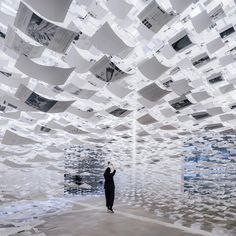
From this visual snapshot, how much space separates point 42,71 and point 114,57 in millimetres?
1038

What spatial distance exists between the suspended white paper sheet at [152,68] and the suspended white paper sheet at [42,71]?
942 millimetres

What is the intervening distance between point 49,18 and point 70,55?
1061mm

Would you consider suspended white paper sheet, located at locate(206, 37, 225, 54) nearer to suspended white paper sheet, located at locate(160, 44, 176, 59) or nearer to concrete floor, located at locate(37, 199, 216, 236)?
suspended white paper sheet, located at locate(160, 44, 176, 59)

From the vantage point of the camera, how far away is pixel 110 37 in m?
2.98

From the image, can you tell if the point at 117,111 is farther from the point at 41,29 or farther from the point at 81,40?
the point at 41,29

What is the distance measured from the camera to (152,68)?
3.85m

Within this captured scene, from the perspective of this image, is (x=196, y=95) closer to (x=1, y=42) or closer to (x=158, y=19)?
(x=158, y=19)

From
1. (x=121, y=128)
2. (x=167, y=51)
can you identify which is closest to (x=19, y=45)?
(x=167, y=51)

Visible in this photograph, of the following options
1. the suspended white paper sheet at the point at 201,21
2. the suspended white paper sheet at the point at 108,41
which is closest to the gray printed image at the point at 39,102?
the suspended white paper sheet at the point at 108,41

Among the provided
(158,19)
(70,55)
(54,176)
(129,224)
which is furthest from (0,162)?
(158,19)

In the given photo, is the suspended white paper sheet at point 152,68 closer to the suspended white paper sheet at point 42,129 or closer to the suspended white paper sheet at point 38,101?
the suspended white paper sheet at point 38,101

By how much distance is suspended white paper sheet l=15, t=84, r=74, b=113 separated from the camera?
385 centimetres

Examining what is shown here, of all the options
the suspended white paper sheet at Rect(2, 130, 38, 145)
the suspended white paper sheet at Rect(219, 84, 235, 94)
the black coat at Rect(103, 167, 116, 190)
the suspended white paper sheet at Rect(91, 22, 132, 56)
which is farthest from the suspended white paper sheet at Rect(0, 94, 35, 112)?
the suspended white paper sheet at Rect(219, 84, 235, 94)

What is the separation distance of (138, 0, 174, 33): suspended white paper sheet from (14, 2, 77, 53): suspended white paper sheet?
699 mm
